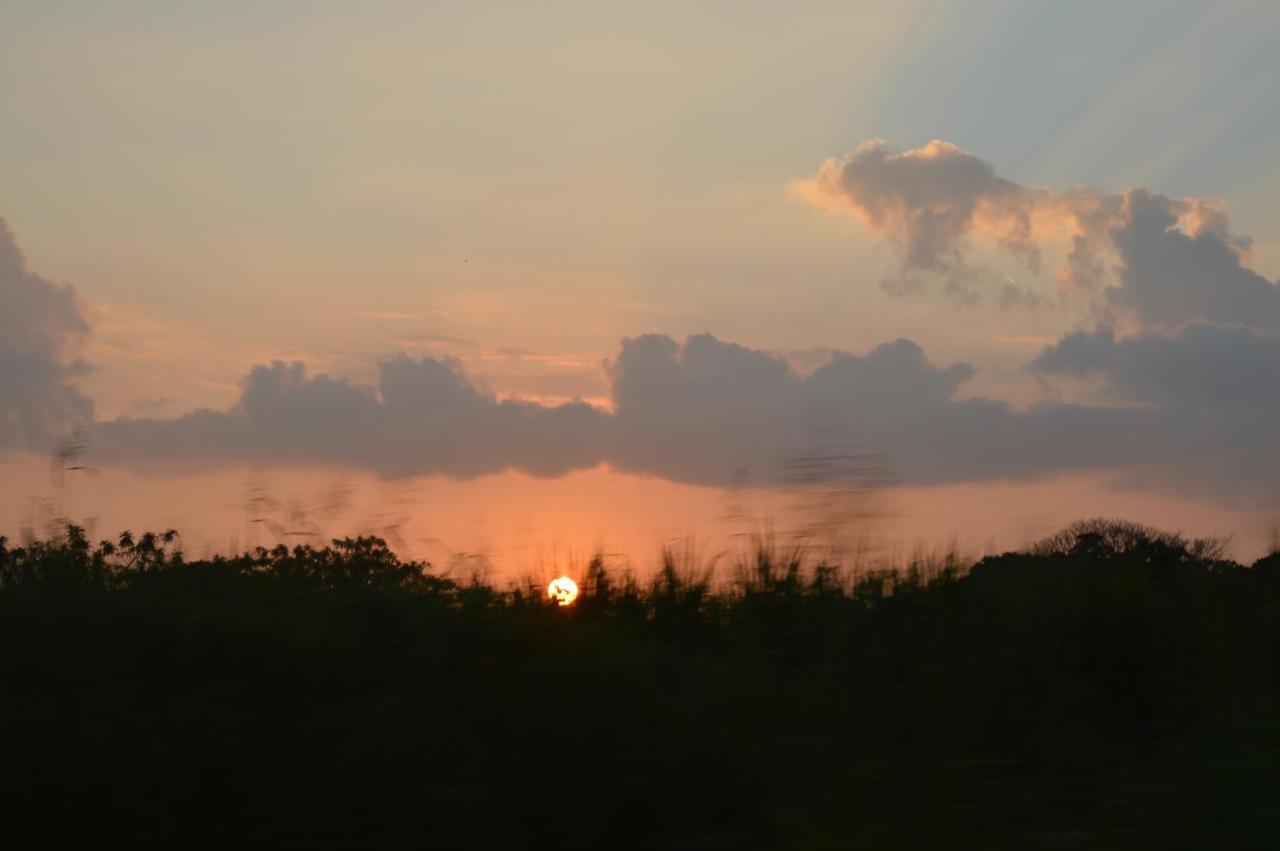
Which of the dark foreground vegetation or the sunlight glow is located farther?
the sunlight glow

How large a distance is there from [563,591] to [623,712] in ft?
8.12

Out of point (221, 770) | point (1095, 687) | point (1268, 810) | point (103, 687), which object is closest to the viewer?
point (1268, 810)

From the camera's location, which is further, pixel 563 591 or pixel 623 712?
pixel 563 591

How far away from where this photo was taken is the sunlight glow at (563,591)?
323 inches

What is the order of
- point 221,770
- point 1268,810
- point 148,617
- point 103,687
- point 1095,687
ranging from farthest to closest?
1. point 1095,687
2. point 148,617
3. point 103,687
4. point 221,770
5. point 1268,810

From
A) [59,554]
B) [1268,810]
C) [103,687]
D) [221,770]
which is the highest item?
[59,554]

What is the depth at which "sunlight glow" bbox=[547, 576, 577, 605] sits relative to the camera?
8211 millimetres

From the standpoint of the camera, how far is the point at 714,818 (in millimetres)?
5621

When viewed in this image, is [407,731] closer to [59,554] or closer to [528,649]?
[528,649]

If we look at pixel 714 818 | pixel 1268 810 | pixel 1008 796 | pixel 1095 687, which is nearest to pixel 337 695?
pixel 714 818

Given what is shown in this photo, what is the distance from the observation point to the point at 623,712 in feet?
19.8

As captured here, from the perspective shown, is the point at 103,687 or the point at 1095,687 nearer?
the point at 103,687

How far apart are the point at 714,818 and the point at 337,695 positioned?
194 centimetres

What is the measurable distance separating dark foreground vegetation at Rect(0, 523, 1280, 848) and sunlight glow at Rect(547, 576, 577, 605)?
103 millimetres
